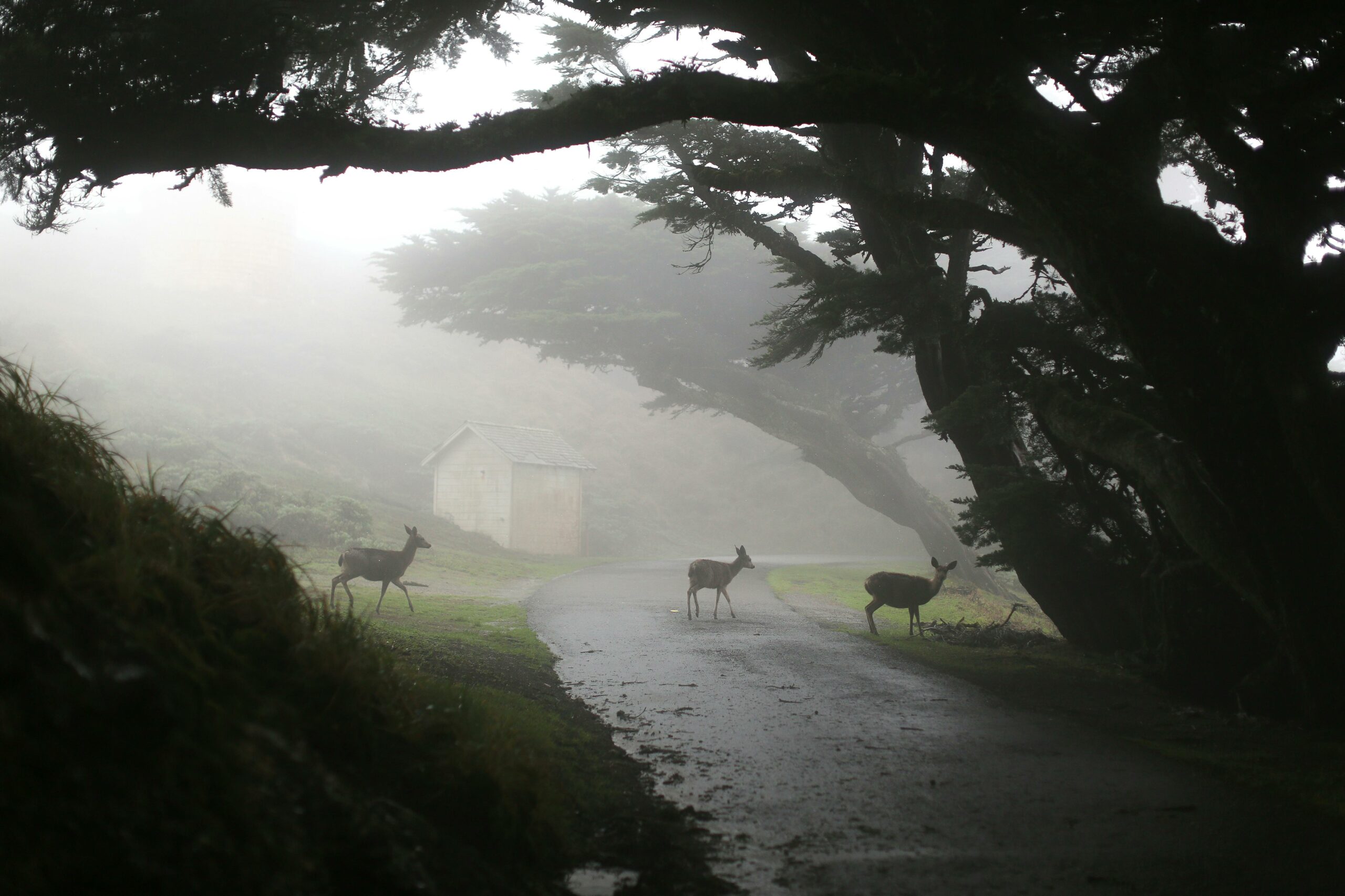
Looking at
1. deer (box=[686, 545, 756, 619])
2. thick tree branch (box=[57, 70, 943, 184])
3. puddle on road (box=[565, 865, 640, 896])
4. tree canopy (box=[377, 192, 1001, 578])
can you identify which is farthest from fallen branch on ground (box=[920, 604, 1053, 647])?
tree canopy (box=[377, 192, 1001, 578])

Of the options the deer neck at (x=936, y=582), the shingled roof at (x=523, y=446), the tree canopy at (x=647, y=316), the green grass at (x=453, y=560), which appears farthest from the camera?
the shingled roof at (x=523, y=446)

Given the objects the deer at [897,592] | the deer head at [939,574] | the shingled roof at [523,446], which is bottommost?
the deer at [897,592]

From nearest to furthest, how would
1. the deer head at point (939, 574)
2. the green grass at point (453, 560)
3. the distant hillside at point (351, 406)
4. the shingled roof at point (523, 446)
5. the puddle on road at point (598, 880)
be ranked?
the puddle on road at point (598, 880) → the deer head at point (939, 574) → the green grass at point (453, 560) → the shingled roof at point (523, 446) → the distant hillside at point (351, 406)

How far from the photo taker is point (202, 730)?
8.17 ft

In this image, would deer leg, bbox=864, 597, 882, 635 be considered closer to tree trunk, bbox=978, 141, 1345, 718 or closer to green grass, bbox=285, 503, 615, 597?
tree trunk, bbox=978, 141, 1345, 718

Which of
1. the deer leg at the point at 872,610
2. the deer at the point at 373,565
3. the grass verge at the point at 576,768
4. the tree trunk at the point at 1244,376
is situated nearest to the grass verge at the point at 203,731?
the grass verge at the point at 576,768

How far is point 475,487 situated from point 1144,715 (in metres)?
31.1

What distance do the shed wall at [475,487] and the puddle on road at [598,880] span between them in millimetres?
31696

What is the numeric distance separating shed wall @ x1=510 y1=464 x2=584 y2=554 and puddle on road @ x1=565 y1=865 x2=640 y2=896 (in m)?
31.8

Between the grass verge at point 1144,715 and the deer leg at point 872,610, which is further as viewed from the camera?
the deer leg at point 872,610

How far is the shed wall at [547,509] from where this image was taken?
35.5 metres

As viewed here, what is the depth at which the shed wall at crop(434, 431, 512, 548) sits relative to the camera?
116 ft

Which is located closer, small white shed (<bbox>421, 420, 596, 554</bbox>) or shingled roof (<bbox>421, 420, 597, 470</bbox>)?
small white shed (<bbox>421, 420, 596, 554</bbox>)

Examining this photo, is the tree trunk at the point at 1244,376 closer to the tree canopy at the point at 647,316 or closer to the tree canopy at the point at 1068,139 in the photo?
the tree canopy at the point at 1068,139
